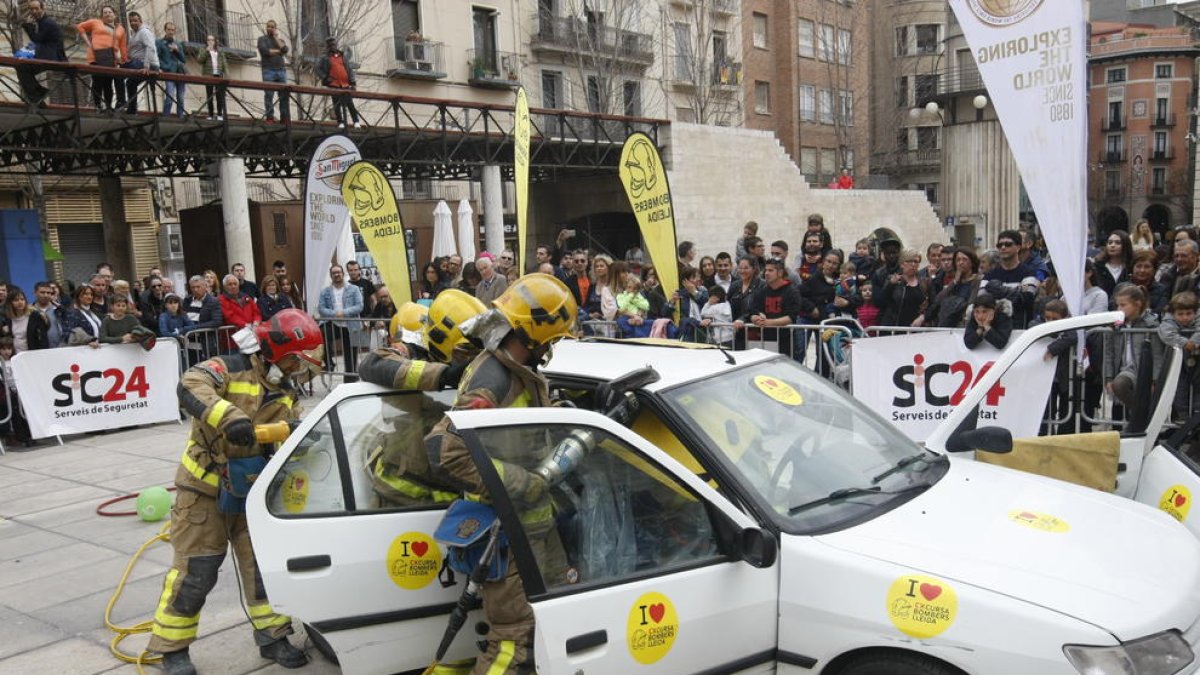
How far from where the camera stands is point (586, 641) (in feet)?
9.88

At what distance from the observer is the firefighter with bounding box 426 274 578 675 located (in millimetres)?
3127

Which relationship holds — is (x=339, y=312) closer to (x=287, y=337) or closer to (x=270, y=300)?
(x=270, y=300)

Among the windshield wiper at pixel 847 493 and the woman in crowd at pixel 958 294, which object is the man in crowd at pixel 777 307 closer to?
the woman in crowd at pixel 958 294

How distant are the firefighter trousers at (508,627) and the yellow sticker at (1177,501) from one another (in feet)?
9.65

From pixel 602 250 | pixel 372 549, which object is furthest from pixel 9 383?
pixel 602 250

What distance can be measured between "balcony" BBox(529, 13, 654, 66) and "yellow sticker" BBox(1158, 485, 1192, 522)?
97.6ft

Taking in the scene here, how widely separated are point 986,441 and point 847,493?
95 centimetres

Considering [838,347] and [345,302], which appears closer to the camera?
[838,347]

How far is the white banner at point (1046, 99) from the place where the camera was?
20.2 ft

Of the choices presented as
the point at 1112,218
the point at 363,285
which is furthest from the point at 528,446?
the point at 1112,218

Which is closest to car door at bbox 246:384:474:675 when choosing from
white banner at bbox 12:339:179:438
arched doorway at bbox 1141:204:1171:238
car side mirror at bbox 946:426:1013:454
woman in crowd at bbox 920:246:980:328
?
car side mirror at bbox 946:426:1013:454

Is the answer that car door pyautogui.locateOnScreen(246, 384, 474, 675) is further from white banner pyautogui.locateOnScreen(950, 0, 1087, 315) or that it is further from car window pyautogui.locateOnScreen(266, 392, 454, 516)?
white banner pyautogui.locateOnScreen(950, 0, 1087, 315)

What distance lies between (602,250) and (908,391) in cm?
2115

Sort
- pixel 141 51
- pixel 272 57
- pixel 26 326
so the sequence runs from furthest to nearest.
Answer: pixel 272 57 → pixel 141 51 → pixel 26 326
